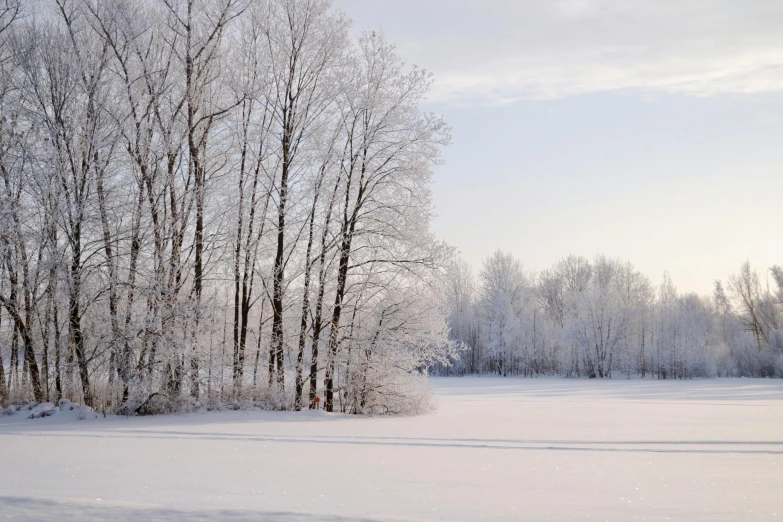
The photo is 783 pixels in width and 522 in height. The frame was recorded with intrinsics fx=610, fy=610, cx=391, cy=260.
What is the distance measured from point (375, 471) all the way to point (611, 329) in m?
54.7

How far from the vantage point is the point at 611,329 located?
2288 inches

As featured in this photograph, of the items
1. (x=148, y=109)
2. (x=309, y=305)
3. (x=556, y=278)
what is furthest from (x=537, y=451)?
(x=556, y=278)

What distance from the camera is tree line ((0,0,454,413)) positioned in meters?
15.6

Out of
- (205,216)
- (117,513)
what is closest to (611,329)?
(205,216)

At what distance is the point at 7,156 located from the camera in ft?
53.1

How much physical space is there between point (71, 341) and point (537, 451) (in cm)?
1188

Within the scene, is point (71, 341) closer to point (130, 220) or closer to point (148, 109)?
point (130, 220)

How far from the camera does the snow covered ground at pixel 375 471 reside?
19.2 feet

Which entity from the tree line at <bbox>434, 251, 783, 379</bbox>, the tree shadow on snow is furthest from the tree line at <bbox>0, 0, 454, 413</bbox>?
the tree line at <bbox>434, 251, 783, 379</bbox>

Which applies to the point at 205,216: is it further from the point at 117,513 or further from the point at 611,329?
the point at 611,329

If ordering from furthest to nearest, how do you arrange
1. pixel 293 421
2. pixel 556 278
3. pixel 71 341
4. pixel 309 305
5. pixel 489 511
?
pixel 556 278
pixel 309 305
pixel 71 341
pixel 293 421
pixel 489 511

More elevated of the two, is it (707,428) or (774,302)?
(774,302)

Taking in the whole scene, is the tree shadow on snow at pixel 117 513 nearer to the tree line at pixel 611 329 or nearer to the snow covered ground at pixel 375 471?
the snow covered ground at pixel 375 471

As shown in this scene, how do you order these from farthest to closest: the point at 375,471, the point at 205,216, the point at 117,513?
the point at 205,216 < the point at 375,471 < the point at 117,513
